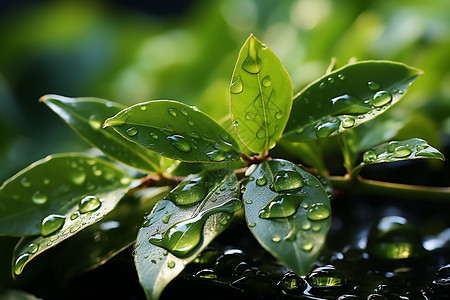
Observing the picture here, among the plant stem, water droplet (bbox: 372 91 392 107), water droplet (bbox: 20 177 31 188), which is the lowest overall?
water droplet (bbox: 20 177 31 188)

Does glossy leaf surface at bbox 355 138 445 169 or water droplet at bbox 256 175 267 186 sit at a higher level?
glossy leaf surface at bbox 355 138 445 169

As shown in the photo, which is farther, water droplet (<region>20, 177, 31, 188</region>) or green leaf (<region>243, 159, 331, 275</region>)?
water droplet (<region>20, 177, 31, 188</region>)

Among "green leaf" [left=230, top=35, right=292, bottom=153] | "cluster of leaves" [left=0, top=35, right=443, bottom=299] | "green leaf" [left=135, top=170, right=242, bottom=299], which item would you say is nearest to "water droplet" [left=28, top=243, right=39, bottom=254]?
"cluster of leaves" [left=0, top=35, right=443, bottom=299]

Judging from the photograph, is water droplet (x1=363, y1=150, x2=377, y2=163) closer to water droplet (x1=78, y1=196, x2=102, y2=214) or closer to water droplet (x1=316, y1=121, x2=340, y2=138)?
water droplet (x1=316, y1=121, x2=340, y2=138)

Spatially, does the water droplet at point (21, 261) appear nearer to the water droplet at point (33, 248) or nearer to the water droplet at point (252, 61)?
the water droplet at point (33, 248)

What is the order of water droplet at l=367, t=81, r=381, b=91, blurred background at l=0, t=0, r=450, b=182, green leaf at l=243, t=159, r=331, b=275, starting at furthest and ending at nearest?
blurred background at l=0, t=0, r=450, b=182 < water droplet at l=367, t=81, r=381, b=91 < green leaf at l=243, t=159, r=331, b=275

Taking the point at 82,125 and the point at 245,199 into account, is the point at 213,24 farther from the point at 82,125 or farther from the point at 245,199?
the point at 245,199
